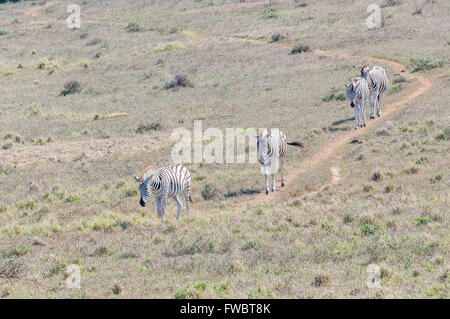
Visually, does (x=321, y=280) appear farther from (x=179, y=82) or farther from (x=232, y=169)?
(x=179, y=82)

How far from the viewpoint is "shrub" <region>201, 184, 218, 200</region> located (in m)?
23.7

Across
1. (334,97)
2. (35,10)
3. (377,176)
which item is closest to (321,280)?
(377,176)

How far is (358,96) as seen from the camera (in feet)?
105

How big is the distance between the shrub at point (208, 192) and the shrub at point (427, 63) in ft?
81.7

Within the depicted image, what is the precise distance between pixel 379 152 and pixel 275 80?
23.8 meters

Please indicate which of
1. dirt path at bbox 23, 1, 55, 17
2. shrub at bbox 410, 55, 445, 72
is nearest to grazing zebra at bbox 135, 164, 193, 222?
shrub at bbox 410, 55, 445, 72

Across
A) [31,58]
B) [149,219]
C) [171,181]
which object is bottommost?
[31,58]

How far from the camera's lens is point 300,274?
13.5 m

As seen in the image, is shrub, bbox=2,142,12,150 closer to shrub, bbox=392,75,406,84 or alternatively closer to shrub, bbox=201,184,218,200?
shrub, bbox=201,184,218,200

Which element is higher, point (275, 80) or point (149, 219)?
point (149, 219)

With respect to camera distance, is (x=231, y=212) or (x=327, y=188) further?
(x=327, y=188)

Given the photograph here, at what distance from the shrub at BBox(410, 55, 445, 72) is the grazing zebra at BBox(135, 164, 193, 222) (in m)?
27.9
